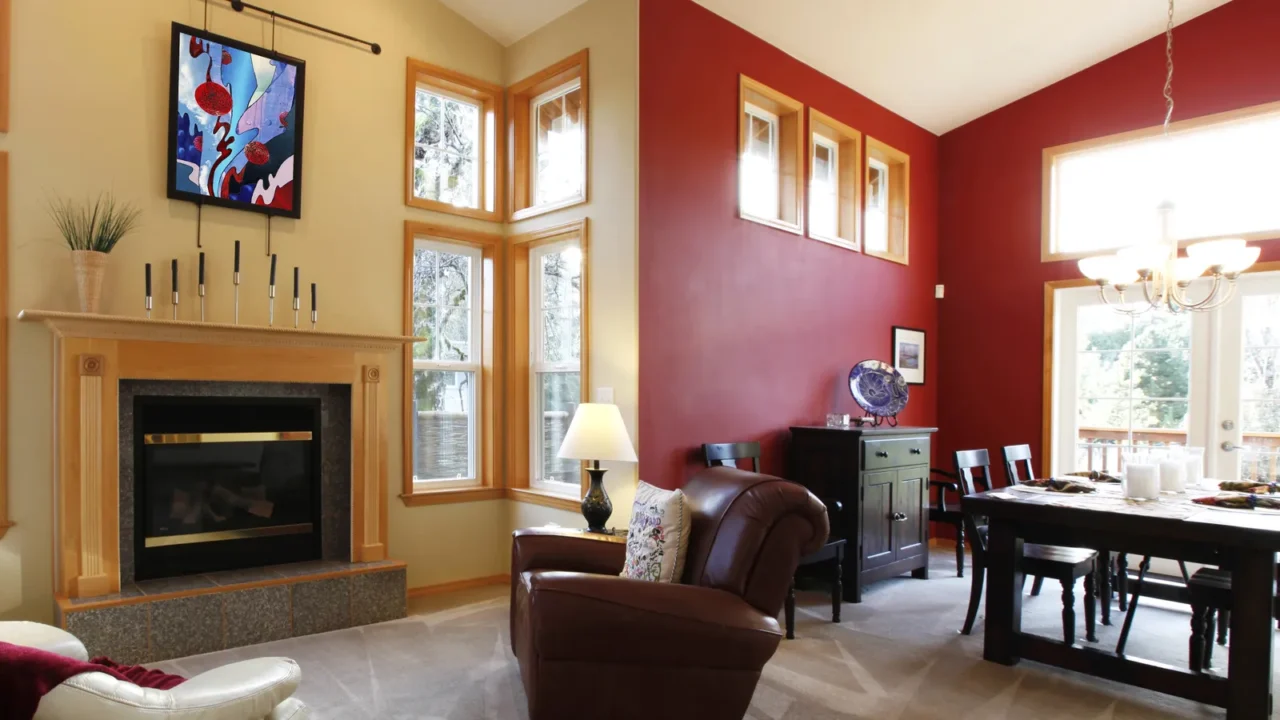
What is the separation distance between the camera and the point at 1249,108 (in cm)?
491

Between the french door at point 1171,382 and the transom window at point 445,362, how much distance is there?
425 centimetres

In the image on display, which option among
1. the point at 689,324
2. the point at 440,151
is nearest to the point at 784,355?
the point at 689,324

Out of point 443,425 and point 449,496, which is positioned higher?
point 443,425

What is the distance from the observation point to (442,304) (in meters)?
4.74

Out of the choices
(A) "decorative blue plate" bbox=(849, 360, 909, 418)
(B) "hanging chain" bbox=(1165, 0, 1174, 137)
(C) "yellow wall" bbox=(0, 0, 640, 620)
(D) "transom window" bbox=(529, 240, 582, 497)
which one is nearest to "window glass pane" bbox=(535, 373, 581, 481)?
(D) "transom window" bbox=(529, 240, 582, 497)

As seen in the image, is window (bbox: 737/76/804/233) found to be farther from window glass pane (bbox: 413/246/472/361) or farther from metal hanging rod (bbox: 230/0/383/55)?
metal hanging rod (bbox: 230/0/383/55)

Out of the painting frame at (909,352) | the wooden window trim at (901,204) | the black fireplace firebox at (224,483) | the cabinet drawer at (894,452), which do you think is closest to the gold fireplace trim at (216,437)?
the black fireplace firebox at (224,483)

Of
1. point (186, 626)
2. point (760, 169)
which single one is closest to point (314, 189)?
point (186, 626)

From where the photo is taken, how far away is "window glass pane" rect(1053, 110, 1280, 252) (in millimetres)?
4949

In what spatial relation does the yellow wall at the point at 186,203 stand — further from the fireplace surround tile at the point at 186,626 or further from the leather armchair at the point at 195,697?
the leather armchair at the point at 195,697

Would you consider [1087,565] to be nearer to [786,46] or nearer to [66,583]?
[786,46]

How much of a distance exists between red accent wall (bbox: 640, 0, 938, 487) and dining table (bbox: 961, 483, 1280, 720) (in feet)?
4.80

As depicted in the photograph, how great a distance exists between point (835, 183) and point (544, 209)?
2211 mm

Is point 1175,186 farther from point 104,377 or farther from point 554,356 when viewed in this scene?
point 104,377
